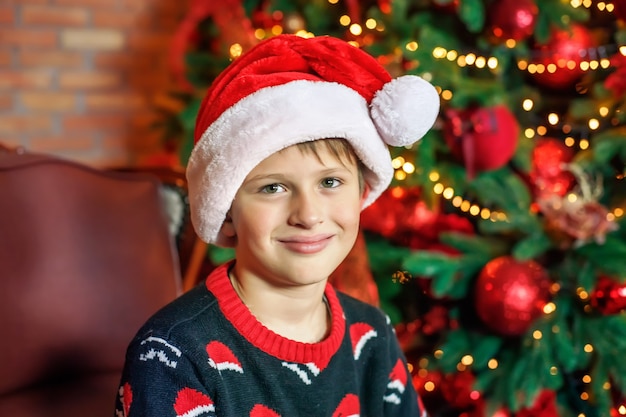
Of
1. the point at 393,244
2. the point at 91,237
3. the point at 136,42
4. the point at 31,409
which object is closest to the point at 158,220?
the point at 91,237

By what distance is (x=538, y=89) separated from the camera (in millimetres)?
2035

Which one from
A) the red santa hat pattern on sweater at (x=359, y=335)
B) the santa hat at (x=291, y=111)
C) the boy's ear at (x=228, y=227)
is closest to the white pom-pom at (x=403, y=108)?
the santa hat at (x=291, y=111)

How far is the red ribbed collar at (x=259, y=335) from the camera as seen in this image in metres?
1.03

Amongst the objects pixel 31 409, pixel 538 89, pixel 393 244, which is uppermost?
pixel 538 89

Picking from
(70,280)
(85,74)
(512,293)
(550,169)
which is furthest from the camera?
(85,74)

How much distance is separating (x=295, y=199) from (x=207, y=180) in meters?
0.13

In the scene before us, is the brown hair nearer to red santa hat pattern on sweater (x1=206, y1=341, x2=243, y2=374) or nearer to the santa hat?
the santa hat

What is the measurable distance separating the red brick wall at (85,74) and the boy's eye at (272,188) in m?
2.07

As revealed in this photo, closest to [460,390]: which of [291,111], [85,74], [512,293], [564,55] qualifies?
[512,293]

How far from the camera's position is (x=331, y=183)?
1026mm

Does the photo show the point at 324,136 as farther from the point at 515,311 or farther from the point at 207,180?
the point at 515,311

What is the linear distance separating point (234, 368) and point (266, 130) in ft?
1.13

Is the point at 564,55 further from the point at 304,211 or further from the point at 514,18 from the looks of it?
the point at 304,211

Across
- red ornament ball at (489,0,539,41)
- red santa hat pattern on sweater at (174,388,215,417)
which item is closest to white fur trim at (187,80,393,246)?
red santa hat pattern on sweater at (174,388,215,417)
